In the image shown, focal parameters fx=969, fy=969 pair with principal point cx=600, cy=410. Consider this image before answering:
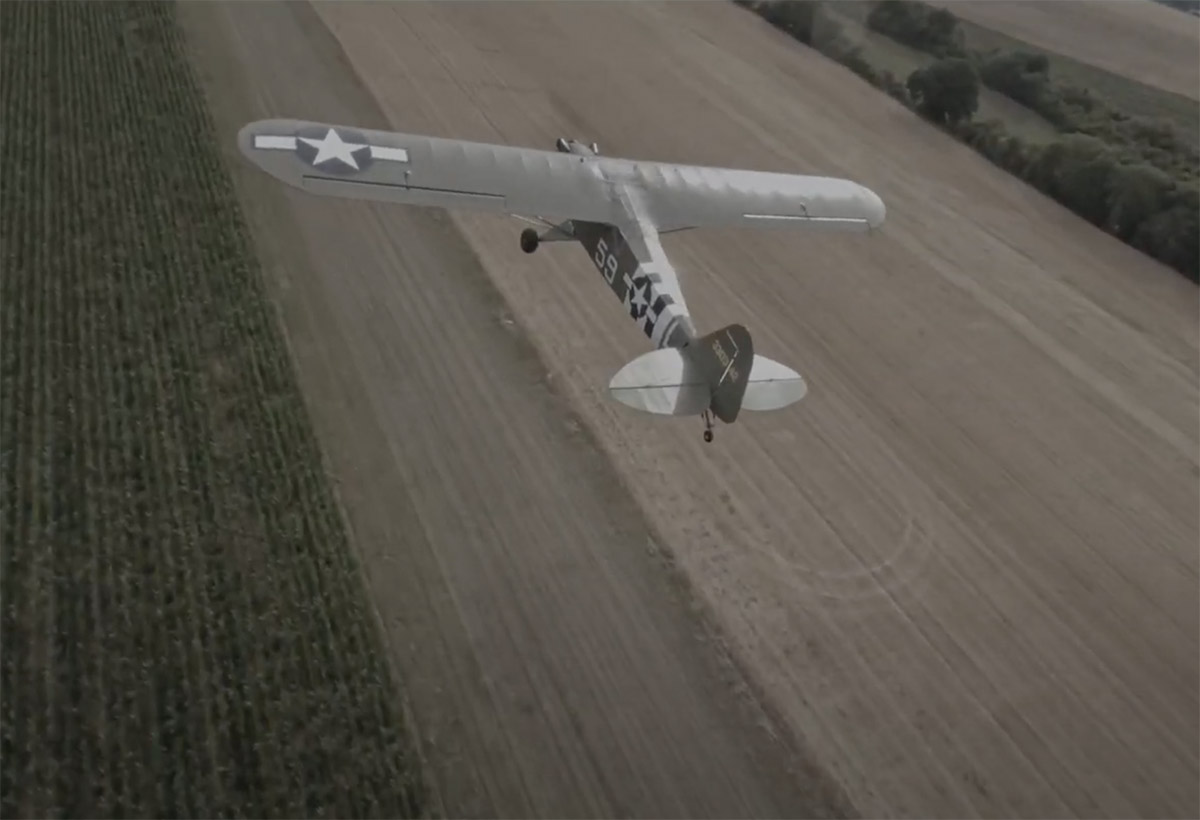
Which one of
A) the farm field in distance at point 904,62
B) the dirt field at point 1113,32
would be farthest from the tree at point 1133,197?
the dirt field at point 1113,32

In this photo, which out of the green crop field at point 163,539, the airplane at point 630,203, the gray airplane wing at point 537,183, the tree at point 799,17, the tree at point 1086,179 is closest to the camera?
the green crop field at point 163,539

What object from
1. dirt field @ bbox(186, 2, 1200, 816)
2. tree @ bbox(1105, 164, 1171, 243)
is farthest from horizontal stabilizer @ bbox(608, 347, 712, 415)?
tree @ bbox(1105, 164, 1171, 243)

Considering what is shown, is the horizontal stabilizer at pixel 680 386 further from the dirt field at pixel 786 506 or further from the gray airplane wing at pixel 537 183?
the gray airplane wing at pixel 537 183

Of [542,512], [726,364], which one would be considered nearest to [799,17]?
[726,364]

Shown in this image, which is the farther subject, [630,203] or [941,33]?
[941,33]

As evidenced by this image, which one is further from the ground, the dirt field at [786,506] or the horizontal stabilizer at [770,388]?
the horizontal stabilizer at [770,388]

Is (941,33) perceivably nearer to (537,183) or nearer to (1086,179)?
(1086,179)

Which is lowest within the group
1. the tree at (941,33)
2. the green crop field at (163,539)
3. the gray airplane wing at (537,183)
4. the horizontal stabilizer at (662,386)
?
the green crop field at (163,539)
